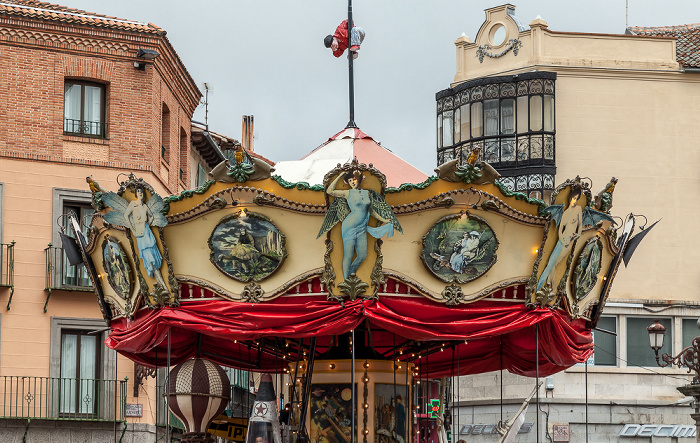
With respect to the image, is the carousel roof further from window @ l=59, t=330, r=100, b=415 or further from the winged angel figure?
window @ l=59, t=330, r=100, b=415

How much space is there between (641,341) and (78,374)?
19294 mm

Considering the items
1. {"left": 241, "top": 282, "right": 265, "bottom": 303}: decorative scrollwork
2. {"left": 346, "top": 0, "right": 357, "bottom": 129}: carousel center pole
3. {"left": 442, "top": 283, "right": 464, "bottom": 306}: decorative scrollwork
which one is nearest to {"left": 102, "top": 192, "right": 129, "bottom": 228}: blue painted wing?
{"left": 241, "top": 282, "right": 265, "bottom": 303}: decorative scrollwork

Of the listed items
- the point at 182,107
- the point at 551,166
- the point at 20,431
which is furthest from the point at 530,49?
the point at 20,431

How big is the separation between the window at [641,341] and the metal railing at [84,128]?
19.0 metres

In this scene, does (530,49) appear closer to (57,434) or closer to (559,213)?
(57,434)

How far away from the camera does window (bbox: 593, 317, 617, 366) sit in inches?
1730

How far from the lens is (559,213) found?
1848 centimetres

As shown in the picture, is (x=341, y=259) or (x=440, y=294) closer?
(x=341, y=259)

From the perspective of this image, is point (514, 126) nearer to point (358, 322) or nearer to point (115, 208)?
point (115, 208)

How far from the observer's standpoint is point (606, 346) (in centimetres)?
4409

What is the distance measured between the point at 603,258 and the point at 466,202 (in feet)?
9.24

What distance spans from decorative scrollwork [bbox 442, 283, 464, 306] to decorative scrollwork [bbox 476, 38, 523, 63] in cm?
2872

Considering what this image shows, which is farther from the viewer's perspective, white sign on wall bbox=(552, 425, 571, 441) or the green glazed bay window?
the green glazed bay window

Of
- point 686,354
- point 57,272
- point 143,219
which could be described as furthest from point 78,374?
point 143,219
